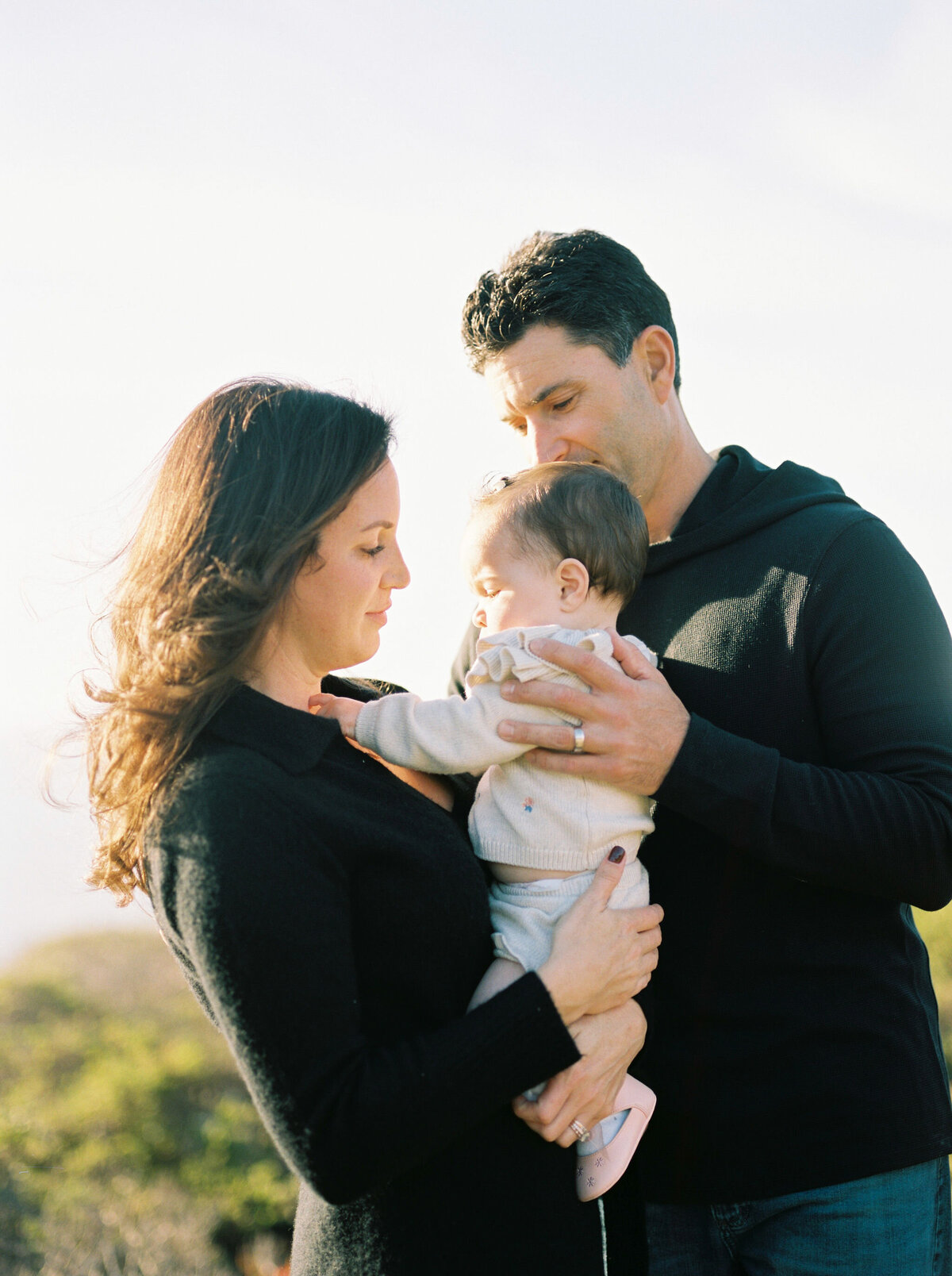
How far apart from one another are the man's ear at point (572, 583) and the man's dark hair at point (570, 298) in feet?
2.96

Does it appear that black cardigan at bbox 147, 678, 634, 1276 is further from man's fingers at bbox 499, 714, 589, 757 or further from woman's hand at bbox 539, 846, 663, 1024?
man's fingers at bbox 499, 714, 589, 757

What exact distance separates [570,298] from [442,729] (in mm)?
1357

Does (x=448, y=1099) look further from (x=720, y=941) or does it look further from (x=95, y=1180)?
(x=95, y=1180)

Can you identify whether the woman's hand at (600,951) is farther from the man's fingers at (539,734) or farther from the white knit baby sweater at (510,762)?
the man's fingers at (539,734)

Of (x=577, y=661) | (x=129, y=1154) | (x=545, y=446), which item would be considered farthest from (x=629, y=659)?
(x=129, y=1154)

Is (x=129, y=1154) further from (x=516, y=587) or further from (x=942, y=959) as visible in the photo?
(x=942, y=959)

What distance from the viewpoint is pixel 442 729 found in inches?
76.7

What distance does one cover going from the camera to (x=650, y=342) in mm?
2844

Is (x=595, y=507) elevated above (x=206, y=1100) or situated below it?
above

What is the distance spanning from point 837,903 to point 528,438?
1.45 m

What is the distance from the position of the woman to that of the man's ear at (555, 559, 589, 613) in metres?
0.34

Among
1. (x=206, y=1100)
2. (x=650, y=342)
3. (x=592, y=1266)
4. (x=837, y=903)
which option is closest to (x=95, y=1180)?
(x=206, y=1100)

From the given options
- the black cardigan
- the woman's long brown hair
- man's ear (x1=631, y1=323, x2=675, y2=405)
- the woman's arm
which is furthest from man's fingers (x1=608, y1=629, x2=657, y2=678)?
man's ear (x1=631, y1=323, x2=675, y2=405)

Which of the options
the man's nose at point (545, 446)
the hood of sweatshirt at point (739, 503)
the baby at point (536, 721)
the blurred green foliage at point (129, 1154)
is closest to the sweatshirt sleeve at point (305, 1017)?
the baby at point (536, 721)
